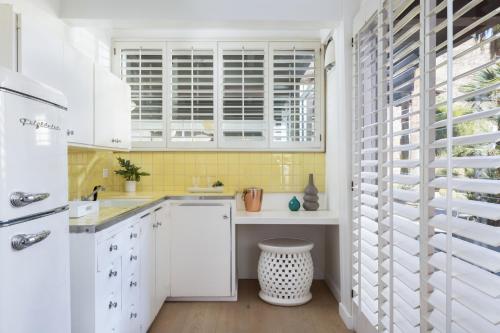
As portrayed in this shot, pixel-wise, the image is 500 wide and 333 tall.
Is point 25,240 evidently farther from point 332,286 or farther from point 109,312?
point 332,286

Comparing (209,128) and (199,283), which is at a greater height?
(209,128)

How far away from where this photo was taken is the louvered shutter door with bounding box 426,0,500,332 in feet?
3.55

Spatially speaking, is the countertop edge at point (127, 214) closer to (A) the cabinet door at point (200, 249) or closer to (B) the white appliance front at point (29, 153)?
(A) the cabinet door at point (200, 249)

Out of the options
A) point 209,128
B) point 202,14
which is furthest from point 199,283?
point 202,14

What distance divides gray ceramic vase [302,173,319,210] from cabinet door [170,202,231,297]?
84 cm

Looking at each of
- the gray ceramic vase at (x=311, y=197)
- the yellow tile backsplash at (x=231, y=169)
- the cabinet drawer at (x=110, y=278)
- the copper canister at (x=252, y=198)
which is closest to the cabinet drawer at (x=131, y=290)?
the cabinet drawer at (x=110, y=278)

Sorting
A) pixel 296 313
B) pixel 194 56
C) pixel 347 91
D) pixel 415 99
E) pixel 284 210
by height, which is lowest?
pixel 296 313

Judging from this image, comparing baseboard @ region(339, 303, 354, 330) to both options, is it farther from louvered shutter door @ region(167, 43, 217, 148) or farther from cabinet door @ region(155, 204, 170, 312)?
louvered shutter door @ region(167, 43, 217, 148)

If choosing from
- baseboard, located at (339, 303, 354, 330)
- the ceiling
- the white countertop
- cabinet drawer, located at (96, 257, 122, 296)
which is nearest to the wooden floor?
baseboard, located at (339, 303, 354, 330)

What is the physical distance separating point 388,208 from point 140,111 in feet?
8.76

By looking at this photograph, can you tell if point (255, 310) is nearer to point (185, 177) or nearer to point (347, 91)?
point (185, 177)

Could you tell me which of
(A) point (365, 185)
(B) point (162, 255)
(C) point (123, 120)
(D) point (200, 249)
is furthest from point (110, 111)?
(A) point (365, 185)

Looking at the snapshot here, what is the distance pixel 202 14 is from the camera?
286cm

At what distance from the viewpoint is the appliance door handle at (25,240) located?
1.10 meters
